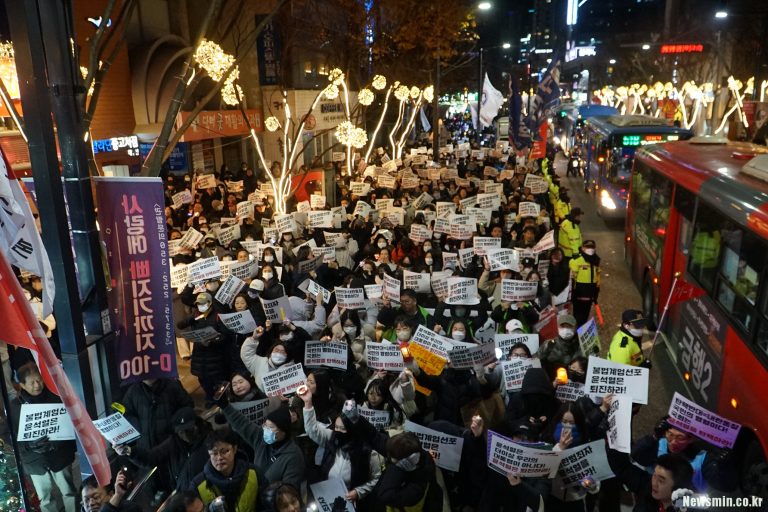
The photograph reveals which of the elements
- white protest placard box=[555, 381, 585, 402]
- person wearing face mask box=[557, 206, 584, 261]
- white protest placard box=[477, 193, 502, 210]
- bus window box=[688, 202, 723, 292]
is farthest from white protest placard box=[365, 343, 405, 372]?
white protest placard box=[477, 193, 502, 210]

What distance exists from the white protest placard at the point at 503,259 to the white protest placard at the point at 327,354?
11.5 feet

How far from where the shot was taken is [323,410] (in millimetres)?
6352

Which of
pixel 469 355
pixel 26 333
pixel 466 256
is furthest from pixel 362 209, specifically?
pixel 26 333

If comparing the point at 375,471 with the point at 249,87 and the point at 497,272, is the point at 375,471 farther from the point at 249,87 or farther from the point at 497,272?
the point at 249,87

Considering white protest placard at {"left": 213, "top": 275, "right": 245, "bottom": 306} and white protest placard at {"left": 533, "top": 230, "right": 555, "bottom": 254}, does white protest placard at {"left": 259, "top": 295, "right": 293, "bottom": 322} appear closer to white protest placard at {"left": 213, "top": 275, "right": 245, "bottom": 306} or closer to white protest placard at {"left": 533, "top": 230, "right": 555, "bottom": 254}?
white protest placard at {"left": 213, "top": 275, "right": 245, "bottom": 306}

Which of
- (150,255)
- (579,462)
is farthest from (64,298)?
(579,462)

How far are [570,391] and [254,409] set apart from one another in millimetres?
2870

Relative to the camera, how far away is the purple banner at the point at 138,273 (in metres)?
5.08

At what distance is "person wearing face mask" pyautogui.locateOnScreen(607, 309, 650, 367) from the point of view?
7.00 m

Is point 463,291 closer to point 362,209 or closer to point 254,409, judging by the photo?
point 254,409

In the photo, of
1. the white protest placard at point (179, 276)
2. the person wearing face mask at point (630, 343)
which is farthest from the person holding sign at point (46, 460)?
the person wearing face mask at point (630, 343)

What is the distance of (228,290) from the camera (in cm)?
870

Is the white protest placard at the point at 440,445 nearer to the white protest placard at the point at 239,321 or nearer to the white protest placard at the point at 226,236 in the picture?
the white protest placard at the point at 239,321

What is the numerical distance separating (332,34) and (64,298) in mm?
21200
